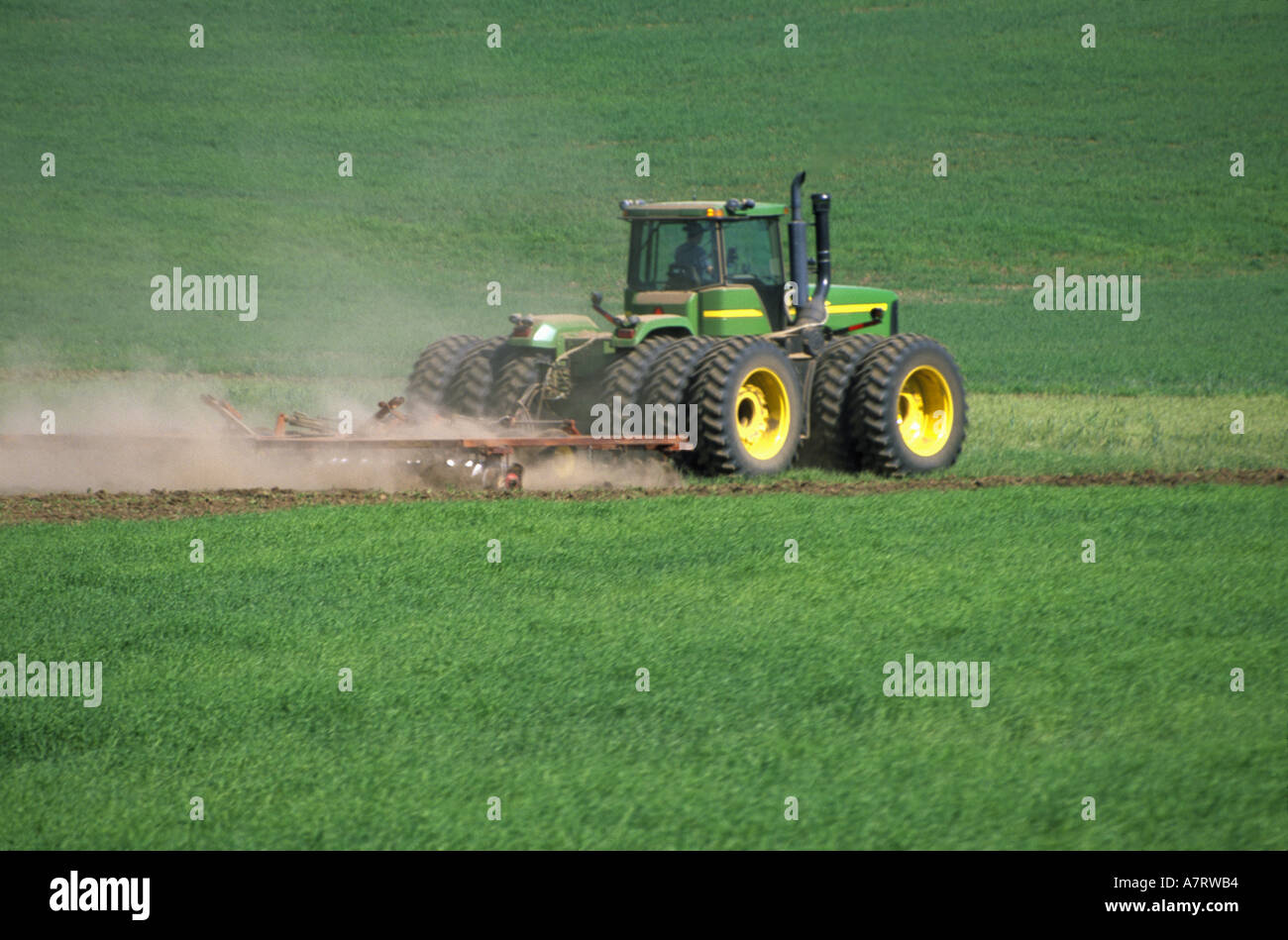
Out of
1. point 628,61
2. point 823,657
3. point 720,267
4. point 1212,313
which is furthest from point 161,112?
point 823,657

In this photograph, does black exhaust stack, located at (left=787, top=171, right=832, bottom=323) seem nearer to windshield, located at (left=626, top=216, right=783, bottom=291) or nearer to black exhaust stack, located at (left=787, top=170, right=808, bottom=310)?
black exhaust stack, located at (left=787, top=170, right=808, bottom=310)

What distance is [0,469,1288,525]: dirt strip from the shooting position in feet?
38.7

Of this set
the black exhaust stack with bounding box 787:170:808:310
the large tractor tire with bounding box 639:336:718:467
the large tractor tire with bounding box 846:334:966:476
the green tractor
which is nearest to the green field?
the green tractor

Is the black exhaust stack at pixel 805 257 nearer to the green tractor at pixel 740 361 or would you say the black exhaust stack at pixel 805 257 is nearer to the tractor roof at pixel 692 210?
the green tractor at pixel 740 361

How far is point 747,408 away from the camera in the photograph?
13.6m

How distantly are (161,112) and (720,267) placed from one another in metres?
38.1

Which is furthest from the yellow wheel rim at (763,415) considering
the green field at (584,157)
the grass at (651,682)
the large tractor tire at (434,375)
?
the green field at (584,157)

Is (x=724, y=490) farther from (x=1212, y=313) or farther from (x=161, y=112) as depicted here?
(x=161, y=112)

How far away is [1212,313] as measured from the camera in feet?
106

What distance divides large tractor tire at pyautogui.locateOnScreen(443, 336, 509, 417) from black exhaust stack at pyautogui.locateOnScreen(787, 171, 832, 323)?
2917 millimetres

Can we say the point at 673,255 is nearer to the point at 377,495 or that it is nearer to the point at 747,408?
the point at 747,408

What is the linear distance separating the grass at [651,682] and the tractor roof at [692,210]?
353cm

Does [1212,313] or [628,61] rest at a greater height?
[628,61]
